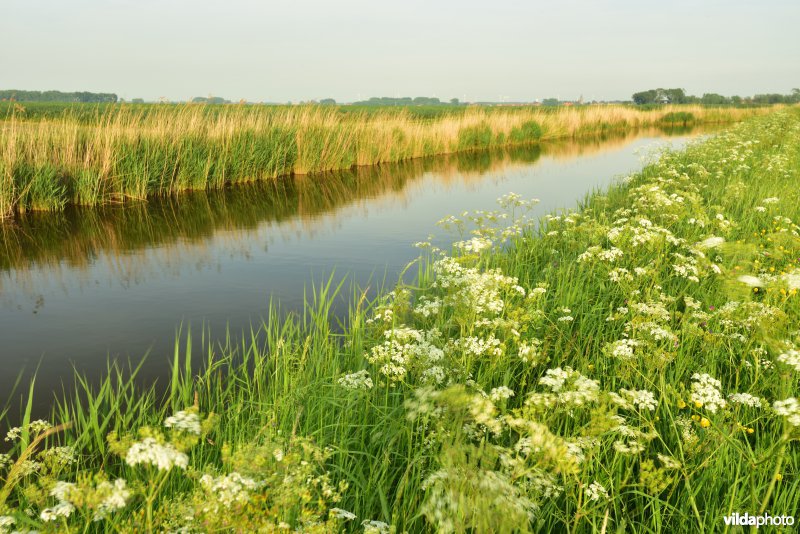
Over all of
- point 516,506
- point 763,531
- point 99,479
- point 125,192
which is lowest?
point 763,531

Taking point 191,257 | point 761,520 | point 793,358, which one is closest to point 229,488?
point 761,520

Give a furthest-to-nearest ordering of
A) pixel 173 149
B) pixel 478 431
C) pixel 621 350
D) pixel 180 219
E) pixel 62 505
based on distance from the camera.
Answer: pixel 173 149 → pixel 180 219 → pixel 621 350 → pixel 478 431 → pixel 62 505

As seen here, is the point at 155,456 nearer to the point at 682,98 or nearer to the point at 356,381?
the point at 356,381

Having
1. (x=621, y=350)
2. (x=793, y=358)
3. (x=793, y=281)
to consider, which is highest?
(x=793, y=281)

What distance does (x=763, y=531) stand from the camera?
2660 millimetres

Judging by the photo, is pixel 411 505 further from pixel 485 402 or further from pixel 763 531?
pixel 763 531

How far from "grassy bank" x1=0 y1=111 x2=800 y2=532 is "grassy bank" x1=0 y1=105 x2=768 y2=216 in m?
9.33

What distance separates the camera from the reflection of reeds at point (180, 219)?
32.4 feet

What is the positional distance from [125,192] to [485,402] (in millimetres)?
14182

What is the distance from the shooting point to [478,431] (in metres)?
3.13

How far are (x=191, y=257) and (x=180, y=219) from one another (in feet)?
9.93

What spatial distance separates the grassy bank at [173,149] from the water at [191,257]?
725 millimetres

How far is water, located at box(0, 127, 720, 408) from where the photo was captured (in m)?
6.42

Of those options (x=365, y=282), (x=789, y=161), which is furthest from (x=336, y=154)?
(x=789, y=161)
